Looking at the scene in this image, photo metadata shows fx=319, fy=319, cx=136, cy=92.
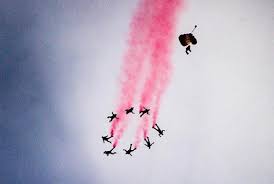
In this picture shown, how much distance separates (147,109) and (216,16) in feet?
29.0

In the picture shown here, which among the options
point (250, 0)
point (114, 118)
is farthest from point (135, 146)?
point (250, 0)

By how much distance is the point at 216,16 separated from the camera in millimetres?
22734

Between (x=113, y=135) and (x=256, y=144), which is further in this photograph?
(x=256, y=144)

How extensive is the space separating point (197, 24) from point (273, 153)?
12.2m

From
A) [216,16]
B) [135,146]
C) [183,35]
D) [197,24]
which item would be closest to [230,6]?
[216,16]

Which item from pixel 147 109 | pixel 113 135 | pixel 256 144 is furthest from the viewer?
pixel 256 144

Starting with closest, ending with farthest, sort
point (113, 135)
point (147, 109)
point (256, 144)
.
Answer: point (147, 109) < point (113, 135) < point (256, 144)

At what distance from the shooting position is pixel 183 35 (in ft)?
65.5

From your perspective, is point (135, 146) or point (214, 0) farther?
point (135, 146)

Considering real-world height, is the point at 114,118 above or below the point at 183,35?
below

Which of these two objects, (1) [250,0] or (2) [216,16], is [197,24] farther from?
(1) [250,0]

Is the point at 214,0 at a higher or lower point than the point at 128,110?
higher

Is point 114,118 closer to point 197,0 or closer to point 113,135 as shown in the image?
point 113,135

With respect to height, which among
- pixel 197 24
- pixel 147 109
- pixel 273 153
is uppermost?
pixel 197 24
